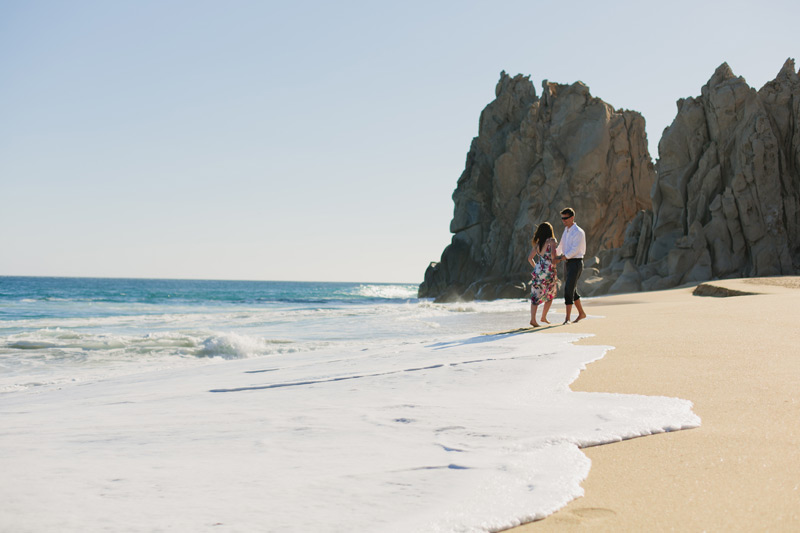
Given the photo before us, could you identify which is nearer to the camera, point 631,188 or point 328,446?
point 328,446

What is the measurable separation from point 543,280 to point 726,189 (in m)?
20.3

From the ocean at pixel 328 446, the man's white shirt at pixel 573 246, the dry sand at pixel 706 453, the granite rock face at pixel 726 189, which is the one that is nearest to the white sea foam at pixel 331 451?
the ocean at pixel 328 446

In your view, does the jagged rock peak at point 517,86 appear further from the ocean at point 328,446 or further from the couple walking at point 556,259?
the ocean at point 328,446

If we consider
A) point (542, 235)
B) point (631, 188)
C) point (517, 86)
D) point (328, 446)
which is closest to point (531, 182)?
point (631, 188)

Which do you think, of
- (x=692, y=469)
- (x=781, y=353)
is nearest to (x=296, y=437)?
(x=692, y=469)

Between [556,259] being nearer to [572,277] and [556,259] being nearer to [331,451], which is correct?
[572,277]

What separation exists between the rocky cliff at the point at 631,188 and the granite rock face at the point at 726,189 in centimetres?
5

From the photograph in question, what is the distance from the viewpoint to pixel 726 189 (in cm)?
2542

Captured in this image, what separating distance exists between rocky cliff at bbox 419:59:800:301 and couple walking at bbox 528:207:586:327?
16508mm

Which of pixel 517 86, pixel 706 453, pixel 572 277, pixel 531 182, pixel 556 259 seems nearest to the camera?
pixel 706 453

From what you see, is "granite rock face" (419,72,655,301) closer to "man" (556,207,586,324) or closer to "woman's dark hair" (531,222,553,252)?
"woman's dark hair" (531,222,553,252)

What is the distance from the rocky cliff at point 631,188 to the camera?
24.9 m

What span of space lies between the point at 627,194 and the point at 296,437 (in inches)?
1743

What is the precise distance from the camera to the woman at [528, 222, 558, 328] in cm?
925
